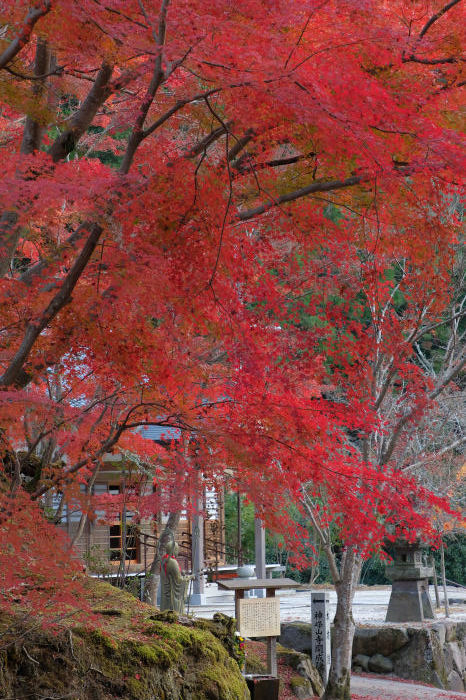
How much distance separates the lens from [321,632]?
12.6 meters

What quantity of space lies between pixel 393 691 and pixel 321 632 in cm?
194

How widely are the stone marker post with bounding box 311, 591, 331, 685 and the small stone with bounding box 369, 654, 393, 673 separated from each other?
8.94ft

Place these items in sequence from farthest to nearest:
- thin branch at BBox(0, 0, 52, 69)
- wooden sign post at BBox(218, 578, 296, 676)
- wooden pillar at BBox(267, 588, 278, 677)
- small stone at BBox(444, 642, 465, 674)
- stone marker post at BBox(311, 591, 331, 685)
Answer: small stone at BBox(444, 642, 465, 674) → stone marker post at BBox(311, 591, 331, 685) → wooden pillar at BBox(267, 588, 278, 677) → wooden sign post at BBox(218, 578, 296, 676) → thin branch at BBox(0, 0, 52, 69)

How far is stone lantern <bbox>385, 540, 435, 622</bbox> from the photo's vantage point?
1730 centimetres

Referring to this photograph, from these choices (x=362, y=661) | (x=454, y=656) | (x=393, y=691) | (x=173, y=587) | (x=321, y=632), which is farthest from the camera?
(x=454, y=656)

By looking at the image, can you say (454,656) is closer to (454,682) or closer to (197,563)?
(454,682)

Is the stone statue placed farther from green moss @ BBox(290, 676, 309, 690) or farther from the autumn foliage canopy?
the autumn foliage canopy

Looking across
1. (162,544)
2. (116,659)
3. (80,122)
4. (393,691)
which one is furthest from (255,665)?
(80,122)

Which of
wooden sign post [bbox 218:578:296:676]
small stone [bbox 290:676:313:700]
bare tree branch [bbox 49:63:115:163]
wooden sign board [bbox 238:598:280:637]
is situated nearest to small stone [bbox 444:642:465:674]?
small stone [bbox 290:676:313:700]

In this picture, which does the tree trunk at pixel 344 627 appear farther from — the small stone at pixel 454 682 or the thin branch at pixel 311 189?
the thin branch at pixel 311 189

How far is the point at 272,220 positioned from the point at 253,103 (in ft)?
7.01

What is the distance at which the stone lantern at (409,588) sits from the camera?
17.3 m

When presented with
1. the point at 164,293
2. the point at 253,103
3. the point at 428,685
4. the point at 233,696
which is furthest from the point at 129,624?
the point at 428,685

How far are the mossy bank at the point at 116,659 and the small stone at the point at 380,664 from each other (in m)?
7.39
